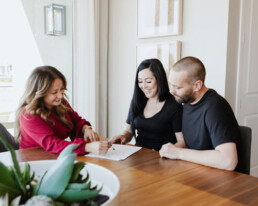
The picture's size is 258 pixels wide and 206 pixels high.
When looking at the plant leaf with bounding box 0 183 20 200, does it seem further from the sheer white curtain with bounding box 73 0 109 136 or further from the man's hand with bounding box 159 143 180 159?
the sheer white curtain with bounding box 73 0 109 136

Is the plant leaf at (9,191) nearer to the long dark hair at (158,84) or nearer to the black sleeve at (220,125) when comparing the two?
the black sleeve at (220,125)

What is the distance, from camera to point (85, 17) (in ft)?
11.6

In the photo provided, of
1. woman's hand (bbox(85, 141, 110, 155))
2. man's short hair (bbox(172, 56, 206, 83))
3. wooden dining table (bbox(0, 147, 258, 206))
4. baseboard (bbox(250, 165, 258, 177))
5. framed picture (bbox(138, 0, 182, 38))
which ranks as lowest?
baseboard (bbox(250, 165, 258, 177))

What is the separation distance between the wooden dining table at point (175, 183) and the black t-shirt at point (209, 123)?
0.77ft

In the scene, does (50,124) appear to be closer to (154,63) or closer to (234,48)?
(154,63)

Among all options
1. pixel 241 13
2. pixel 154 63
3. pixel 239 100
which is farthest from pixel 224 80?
pixel 154 63

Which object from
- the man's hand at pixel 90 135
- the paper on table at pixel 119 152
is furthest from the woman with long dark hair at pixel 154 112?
the paper on table at pixel 119 152

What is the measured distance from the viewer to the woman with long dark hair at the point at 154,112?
6.69 feet

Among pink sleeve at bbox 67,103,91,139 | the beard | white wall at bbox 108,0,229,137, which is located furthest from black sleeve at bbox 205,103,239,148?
white wall at bbox 108,0,229,137

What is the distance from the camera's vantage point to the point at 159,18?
123 inches

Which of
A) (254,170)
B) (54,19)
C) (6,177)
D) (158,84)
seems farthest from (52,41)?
(6,177)

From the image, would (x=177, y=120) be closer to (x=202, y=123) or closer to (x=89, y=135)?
(x=202, y=123)

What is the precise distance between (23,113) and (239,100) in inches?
82.4

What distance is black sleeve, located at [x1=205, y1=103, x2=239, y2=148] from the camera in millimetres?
1417
